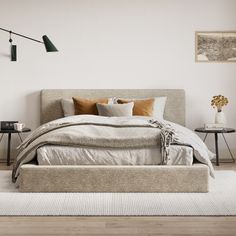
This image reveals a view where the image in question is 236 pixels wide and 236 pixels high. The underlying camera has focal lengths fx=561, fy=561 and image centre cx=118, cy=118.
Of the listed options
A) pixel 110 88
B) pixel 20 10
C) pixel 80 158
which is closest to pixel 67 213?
pixel 80 158

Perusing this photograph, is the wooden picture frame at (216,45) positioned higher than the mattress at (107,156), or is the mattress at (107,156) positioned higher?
the wooden picture frame at (216,45)

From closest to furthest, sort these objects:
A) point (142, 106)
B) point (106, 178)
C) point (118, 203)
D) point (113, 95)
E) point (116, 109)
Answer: point (118, 203) → point (106, 178) → point (116, 109) → point (142, 106) → point (113, 95)

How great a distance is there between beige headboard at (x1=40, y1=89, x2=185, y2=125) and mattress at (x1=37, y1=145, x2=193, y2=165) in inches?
86.2

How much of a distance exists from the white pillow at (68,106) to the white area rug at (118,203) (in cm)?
206

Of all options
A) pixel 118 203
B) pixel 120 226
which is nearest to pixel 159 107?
pixel 118 203

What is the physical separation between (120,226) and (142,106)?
305cm

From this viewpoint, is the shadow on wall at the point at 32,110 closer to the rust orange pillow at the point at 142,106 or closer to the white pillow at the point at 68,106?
the white pillow at the point at 68,106

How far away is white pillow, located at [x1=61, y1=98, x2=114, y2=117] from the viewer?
267 inches

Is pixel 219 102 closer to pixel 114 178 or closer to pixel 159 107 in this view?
pixel 159 107

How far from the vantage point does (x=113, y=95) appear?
6977mm

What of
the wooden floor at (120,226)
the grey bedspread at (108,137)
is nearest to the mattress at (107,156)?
the grey bedspread at (108,137)

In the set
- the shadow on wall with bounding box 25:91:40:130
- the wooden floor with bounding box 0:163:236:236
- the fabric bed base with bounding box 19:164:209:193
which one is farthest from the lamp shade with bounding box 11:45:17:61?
the wooden floor with bounding box 0:163:236:236

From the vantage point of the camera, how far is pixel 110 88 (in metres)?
7.06

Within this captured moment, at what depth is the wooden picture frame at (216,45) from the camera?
22.9ft
